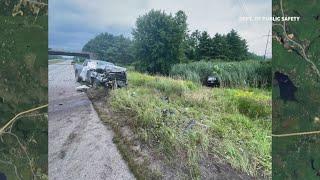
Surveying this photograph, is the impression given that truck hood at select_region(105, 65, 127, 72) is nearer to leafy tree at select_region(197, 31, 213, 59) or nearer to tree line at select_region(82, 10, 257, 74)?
tree line at select_region(82, 10, 257, 74)

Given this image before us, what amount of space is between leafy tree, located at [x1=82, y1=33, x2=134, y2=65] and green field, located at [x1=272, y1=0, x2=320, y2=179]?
1.24m

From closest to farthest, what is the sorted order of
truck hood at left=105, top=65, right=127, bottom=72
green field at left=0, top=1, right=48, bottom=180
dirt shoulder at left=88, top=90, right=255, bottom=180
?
1. green field at left=0, top=1, right=48, bottom=180
2. dirt shoulder at left=88, top=90, right=255, bottom=180
3. truck hood at left=105, top=65, right=127, bottom=72

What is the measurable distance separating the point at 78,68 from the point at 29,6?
25.4 inches

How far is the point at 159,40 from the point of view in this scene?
14.1 feet

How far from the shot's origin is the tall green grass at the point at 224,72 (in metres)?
4.30

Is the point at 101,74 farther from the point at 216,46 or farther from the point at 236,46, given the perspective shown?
the point at 236,46

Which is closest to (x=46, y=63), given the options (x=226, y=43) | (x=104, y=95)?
(x=104, y=95)

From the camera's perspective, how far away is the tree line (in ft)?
13.7

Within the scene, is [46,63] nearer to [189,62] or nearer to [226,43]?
[189,62]

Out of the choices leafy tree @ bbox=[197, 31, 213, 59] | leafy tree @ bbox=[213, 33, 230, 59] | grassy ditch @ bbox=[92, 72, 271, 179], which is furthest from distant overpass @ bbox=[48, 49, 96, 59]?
leafy tree @ bbox=[213, 33, 230, 59]

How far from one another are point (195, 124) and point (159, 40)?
0.79 metres

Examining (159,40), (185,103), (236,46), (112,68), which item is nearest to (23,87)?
(112,68)

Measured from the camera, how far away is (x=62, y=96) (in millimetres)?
4121

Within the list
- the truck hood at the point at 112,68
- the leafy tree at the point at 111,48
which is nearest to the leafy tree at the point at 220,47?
the leafy tree at the point at 111,48
